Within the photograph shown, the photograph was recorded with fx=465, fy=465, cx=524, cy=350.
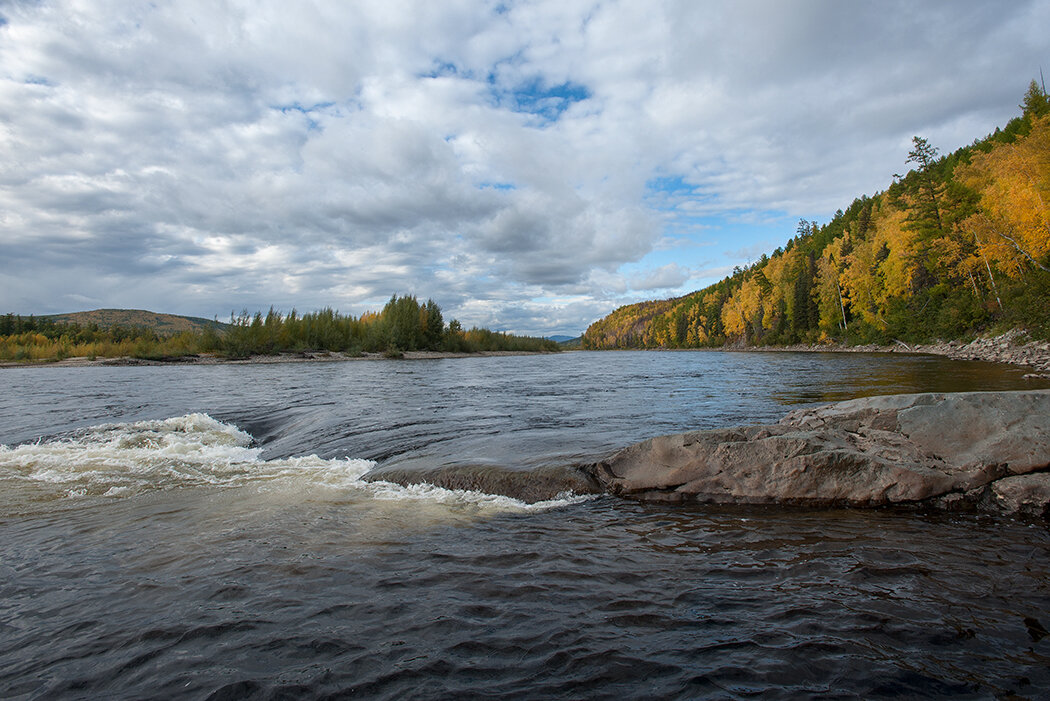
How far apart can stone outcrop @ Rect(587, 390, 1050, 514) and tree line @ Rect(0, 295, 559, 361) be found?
266ft

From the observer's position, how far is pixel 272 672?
10.9 feet

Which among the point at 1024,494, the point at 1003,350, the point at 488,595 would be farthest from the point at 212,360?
the point at 1003,350

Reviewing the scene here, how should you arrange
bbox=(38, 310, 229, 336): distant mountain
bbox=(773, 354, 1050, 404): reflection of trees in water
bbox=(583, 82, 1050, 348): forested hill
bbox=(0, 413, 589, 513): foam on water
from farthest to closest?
1. bbox=(38, 310, 229, 336): distant mountain
2. bbox=(583, 82, 1050, 348): forested hill
3. bbox=(773, 354, 1050, 404): reflection of trees in water
4. bbox=(0, 413, 589, 513): foam on water

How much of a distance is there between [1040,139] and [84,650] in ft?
138

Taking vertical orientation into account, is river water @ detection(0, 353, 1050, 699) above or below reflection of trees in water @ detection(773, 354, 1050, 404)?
below

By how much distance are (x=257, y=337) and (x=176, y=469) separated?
245ft

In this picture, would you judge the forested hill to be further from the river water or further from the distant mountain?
the distant mountain

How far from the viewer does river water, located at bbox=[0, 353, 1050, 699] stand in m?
3.22

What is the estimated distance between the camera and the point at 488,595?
4402mm

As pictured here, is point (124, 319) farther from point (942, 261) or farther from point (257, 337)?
point (942, 261)

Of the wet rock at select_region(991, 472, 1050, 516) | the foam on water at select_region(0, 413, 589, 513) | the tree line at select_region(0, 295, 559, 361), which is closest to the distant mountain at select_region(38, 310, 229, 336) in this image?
the tree line at select_region(0, 295, 559, 361)

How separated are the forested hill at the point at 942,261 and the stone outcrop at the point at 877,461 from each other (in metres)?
30.4

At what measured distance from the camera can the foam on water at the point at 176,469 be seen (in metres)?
7.85

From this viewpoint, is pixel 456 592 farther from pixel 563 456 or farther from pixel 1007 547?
pixel 1007 547
